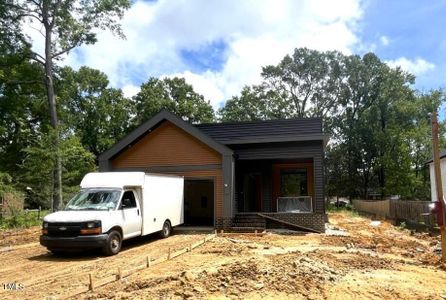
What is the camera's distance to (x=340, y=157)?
192ft

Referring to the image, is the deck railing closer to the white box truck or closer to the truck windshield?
the white box truck

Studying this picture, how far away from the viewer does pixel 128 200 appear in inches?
539

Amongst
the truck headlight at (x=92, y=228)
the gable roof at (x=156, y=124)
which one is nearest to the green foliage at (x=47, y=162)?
the gable roof at (x=156, y=124)

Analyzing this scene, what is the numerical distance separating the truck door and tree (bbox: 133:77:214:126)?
3617cm

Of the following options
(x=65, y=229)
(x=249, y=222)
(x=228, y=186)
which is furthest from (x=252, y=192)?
(x=65, y=229)

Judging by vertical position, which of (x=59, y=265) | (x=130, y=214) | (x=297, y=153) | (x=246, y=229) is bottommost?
(x=59, y=265)

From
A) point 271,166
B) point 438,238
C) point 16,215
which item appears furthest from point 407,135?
point 16,215

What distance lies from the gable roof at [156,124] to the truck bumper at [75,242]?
28.3ft

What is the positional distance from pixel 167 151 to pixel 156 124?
1408 millimetres

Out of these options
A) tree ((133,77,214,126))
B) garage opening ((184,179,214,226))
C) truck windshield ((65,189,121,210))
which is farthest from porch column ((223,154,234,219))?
tree ((133,77,214,126))

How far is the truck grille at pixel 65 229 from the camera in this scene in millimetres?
11664

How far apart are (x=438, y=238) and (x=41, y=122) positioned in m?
33.8

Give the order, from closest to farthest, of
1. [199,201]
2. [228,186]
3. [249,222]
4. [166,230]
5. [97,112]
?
1. [166,230]
2. [228,186]
3. [249,222]
4. [199,201]
5. [97,112]

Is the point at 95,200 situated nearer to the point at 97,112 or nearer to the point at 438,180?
the point at 438,180
